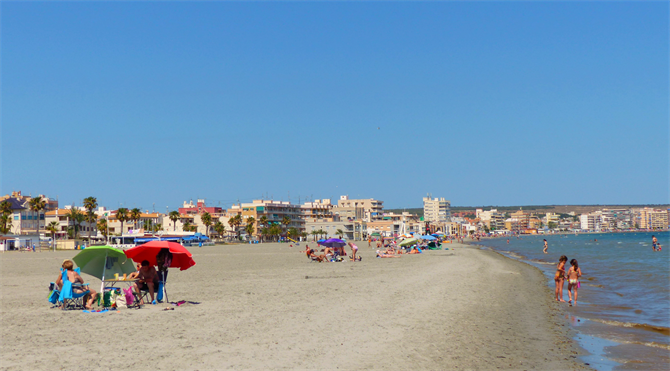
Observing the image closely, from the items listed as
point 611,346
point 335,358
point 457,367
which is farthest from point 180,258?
point 611,346

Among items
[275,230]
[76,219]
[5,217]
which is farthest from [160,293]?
[275,230]

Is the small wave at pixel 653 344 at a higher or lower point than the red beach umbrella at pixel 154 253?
lower

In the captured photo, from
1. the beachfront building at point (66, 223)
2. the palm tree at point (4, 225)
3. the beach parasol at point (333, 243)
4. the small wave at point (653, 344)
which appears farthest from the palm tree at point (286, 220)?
the small wave at point (653, 344)

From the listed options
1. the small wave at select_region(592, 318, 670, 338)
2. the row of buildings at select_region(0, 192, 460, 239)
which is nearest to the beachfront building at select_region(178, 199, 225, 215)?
the row of buildings at select_region(0, 192, 460, 239)

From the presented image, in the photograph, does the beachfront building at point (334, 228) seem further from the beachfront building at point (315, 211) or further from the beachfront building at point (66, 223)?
the beachfront building at point (66, 223)

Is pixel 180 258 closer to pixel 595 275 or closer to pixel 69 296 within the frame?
pixel 69 296

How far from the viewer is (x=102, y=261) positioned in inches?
578

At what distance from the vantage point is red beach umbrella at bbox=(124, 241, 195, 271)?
14.4 meters

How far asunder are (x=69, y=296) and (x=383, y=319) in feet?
24.4

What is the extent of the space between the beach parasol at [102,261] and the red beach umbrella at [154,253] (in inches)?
15.4

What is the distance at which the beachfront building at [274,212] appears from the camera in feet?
492

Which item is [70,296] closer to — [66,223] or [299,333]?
[299,333]

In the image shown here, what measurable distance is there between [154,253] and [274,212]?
454 ft

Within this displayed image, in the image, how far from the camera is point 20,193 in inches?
5497
